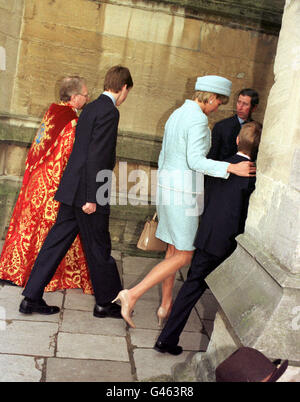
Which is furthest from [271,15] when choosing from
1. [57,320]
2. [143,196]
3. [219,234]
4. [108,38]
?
[57,320]

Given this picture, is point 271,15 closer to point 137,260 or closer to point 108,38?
point 108,38

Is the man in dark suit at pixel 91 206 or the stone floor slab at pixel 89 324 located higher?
the man in dark suit at pixel 91 206

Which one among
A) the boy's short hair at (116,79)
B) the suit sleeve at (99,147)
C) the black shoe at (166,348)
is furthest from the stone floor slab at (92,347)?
the boy's short hair at (116,79)

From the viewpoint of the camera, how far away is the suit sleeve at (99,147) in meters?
3.85

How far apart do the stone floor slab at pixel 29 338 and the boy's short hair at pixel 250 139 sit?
177 cm

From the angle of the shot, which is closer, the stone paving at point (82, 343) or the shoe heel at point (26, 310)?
the stone paving at point (82, 343)

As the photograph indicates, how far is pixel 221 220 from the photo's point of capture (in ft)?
10.9

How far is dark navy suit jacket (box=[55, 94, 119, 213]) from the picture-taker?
386 cm

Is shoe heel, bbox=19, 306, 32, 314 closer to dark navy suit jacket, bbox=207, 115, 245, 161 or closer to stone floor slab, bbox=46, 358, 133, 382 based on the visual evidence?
stone floor slab, bbox=46, 358, 133, 382

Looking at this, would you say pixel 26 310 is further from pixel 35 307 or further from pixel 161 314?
pixel 161 314

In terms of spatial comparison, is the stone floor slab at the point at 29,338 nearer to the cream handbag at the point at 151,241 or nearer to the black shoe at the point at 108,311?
the black shoe at the point at 108,311

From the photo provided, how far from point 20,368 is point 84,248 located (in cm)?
113

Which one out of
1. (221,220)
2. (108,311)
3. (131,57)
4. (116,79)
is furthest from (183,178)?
(131,57)

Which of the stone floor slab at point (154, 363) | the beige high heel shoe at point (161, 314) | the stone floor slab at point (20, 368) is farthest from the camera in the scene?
the beige high heel shoe at point (161, 314)
